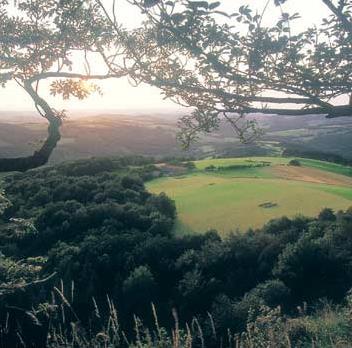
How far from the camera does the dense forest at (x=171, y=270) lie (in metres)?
19.3

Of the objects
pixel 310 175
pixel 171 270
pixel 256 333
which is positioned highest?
pixel 256 333

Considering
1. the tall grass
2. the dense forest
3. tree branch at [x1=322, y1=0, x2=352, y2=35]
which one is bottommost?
the dense forest

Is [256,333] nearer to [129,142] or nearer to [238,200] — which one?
[238,200]

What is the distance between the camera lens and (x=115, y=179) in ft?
149

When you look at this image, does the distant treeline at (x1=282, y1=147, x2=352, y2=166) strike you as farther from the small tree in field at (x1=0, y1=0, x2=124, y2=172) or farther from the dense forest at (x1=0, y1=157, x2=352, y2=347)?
the small tree in field at (x1=0, y1=0, x2=124, y2=172)

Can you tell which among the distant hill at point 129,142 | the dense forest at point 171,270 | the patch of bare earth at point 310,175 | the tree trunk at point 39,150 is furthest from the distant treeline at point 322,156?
the tree trunk at point 39,150

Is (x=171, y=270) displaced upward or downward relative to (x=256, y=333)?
downward

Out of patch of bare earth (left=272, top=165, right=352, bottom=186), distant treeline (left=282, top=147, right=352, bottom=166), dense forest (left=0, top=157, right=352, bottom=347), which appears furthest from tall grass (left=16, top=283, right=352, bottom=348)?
distant treeline (left=282, top=147, right=352, bottom=166)

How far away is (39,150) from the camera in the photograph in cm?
965

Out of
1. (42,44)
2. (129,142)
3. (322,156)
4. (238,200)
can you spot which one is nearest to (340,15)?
(42,44)

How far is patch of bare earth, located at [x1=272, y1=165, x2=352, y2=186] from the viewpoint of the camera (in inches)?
2003

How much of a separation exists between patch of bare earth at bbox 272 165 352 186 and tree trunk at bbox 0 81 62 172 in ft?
136

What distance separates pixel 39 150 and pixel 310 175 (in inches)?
1882

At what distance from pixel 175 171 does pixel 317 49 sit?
152 ft
